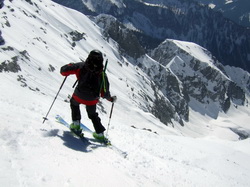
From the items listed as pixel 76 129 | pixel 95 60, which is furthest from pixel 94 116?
pixel 95 60

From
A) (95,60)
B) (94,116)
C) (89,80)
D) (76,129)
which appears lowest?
(76,129)

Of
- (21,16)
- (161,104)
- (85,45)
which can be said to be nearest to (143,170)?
(21,16)

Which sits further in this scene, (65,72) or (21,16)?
(21,16)

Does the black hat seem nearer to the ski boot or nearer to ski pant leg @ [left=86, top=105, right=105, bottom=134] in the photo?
ski pant leg @ [left=86, top=105, right=105, bottom=134]

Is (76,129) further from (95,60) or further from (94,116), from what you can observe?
(95,60)

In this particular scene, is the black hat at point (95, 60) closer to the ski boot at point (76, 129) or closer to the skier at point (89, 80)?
the skier at point (89, 80)

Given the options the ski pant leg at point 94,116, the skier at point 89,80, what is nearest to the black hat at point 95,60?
the skier at point 89,80

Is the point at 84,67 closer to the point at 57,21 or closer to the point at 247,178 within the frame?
the point at 247,178

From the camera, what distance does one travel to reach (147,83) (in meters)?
150

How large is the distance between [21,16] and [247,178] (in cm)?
8568

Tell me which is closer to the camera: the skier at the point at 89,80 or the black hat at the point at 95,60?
the black hat at the point at 95,60

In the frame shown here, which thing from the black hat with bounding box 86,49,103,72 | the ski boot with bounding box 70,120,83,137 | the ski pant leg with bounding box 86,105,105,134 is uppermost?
the black hat with bounding box 86,49,103,72

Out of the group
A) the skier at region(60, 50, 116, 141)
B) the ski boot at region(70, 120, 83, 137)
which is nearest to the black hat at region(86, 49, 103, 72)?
the skier at region(60, 50, 116, 141)

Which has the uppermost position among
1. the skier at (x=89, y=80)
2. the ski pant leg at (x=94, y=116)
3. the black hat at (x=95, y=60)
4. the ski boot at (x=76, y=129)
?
the black hat at (x=95, y=60)
